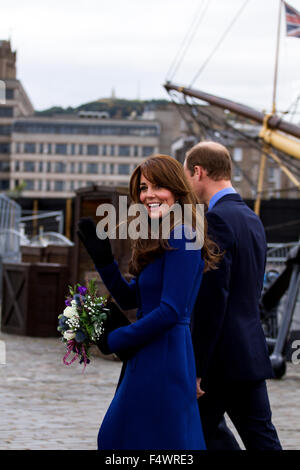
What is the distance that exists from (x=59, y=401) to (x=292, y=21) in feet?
78.2

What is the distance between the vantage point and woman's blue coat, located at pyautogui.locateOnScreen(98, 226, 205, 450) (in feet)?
10.5

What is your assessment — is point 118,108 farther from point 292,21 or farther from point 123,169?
point 292,21

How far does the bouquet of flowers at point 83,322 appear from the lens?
3330 mm

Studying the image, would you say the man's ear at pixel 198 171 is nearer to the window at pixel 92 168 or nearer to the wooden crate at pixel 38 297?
the wooden crate at pixel 38 297

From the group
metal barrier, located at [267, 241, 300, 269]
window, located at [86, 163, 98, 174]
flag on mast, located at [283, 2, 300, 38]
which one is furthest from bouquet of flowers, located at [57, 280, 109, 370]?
window, located at [86, 163, 98, 174]

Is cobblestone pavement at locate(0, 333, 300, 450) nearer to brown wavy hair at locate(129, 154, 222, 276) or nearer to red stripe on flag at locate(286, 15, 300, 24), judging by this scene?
brown wavy hair at locate(129, 154, 222, 276)

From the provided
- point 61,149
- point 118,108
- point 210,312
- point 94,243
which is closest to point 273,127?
point 210,312

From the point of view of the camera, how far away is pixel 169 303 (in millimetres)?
3191

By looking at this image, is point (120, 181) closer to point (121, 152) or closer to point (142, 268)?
point (121, 152)

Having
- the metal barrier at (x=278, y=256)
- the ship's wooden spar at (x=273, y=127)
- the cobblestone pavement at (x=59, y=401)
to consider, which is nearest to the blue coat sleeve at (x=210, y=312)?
the cobblestone pavement at (x=59, y=401)

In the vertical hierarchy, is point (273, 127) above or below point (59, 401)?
above

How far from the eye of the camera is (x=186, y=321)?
3330 mm

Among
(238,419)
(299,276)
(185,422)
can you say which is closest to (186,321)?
(185,422)

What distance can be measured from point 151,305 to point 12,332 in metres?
12.4
